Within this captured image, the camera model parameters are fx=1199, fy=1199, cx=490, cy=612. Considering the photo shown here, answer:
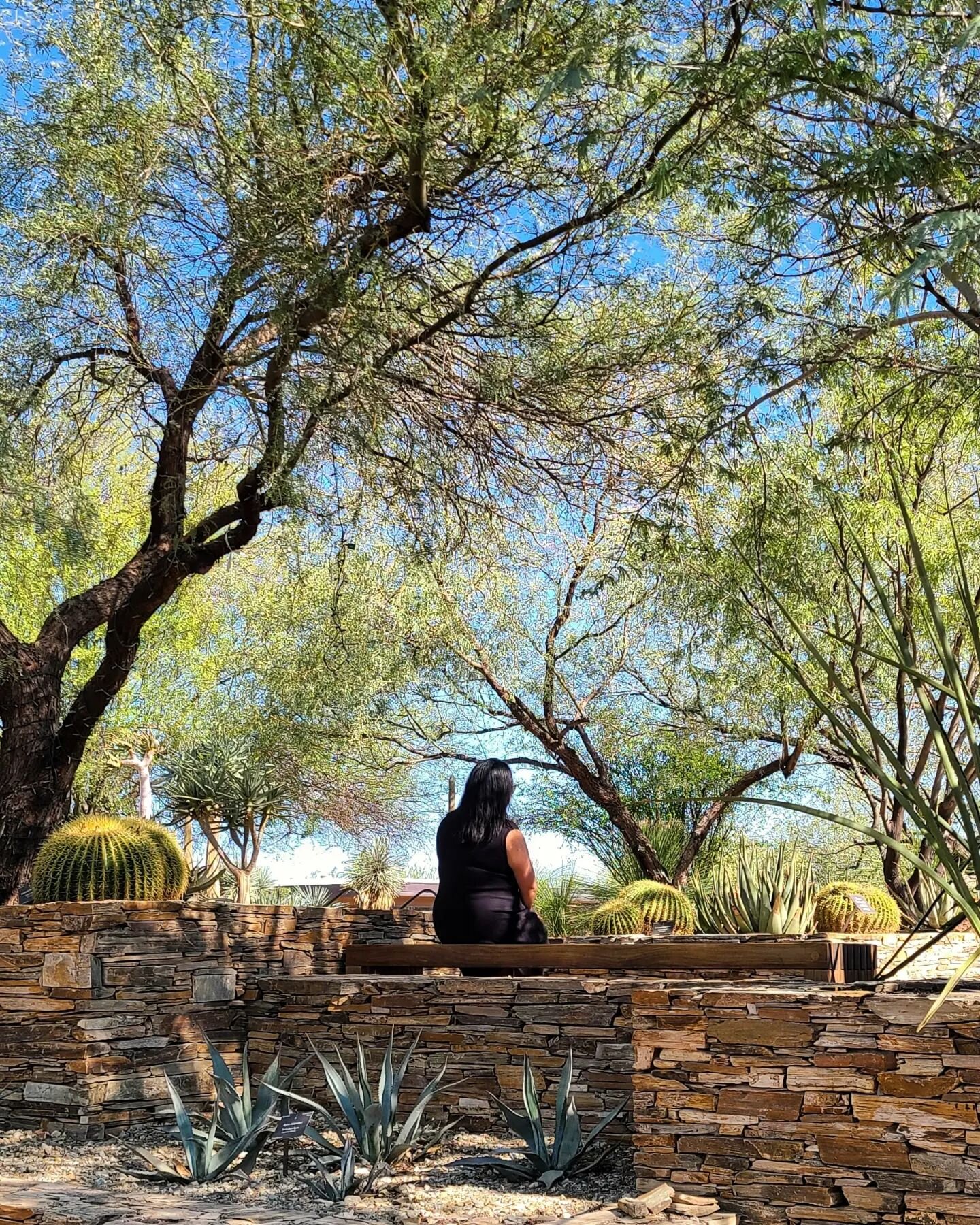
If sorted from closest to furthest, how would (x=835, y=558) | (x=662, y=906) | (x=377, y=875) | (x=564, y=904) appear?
1. (x=662, y=906)
2. (x=835, y=558)
3. (x=564, y=904)
4. (x=377, y=875)

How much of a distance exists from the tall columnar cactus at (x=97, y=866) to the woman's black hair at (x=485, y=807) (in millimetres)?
2006

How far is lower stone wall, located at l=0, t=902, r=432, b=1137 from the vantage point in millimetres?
6688

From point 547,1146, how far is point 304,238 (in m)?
4.83

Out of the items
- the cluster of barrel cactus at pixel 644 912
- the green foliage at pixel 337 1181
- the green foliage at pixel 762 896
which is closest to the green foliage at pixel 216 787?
the cluster of barrel cactus at pixel 644 912

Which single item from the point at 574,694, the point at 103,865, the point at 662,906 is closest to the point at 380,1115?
the point at 103,865

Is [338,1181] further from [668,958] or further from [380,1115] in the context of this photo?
[668,958]

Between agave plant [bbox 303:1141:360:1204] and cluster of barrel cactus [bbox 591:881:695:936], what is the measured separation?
587cm

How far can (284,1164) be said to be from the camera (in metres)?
5.53

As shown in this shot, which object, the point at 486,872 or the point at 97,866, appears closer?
the point at 486,872

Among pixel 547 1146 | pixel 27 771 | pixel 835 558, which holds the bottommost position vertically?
pixel 547 1146

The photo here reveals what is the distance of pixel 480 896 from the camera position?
22.9 feet

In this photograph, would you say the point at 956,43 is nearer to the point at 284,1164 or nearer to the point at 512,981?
the point at 512,981

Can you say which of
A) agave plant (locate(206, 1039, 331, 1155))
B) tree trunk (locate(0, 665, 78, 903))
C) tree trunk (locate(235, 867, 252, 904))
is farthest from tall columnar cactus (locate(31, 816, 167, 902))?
tree trunk (locate(235, 867, 252, 904))

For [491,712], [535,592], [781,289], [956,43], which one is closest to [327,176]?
[781,289]
